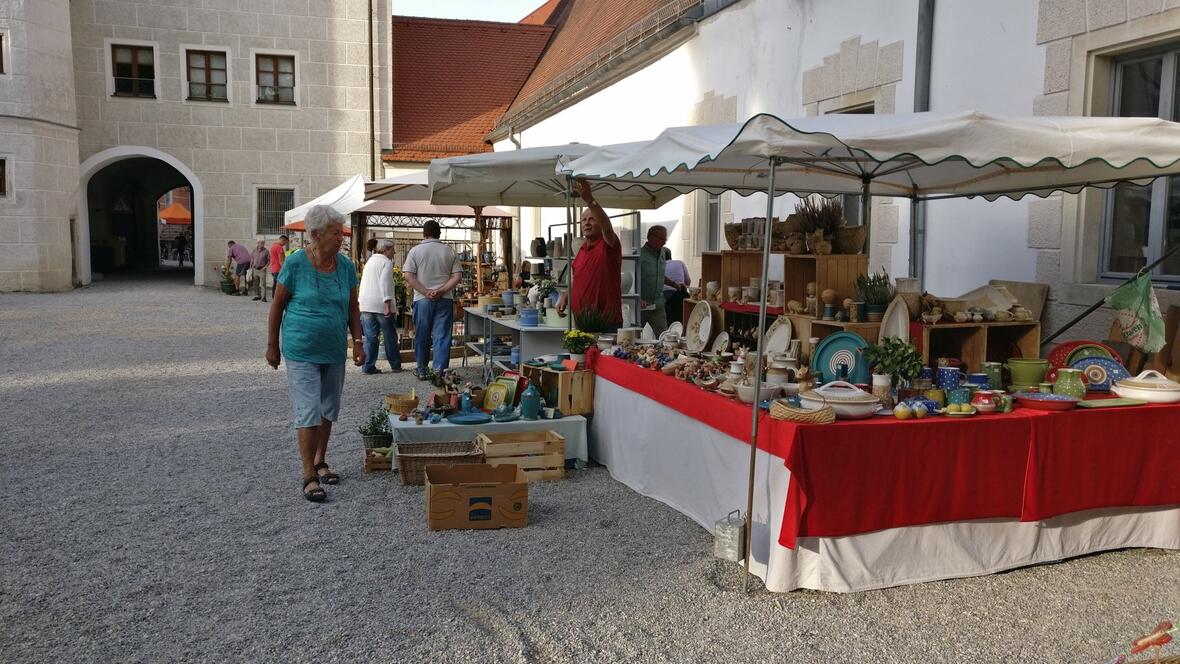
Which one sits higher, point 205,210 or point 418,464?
point 205,210

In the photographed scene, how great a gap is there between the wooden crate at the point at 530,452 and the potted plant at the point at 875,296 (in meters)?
2.01

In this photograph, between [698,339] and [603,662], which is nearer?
[603,662]

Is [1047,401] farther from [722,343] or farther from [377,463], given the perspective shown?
[377,463]

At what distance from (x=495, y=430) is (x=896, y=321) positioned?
2566 mm

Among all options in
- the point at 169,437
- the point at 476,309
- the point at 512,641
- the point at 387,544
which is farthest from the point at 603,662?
the point at 476,309

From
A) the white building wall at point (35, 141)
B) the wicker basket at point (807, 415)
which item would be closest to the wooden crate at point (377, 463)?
the wicker basket at point (807, 415)

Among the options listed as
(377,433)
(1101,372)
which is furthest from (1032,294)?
(377,433)

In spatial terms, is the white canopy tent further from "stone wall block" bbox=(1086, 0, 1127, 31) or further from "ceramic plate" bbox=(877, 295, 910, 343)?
"stone wall block" bbox=(1086, 0, 1127, 31)

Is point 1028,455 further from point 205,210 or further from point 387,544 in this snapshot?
point 205,210

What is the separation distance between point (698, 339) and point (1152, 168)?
118 inches

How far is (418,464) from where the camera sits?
18.8 ft

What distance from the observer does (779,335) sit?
19.5 ft

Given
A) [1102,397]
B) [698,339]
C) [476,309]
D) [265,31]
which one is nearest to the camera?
[1102,397]

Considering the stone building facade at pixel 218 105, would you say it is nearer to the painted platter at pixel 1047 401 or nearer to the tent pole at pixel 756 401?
the tent pole at pixel 756 401
